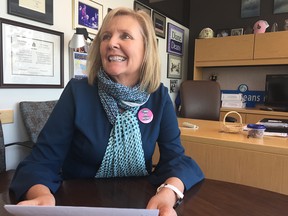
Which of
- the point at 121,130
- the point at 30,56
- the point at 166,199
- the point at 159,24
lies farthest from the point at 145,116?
the point at 159,24

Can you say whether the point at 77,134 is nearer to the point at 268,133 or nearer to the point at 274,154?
the point at 274,154

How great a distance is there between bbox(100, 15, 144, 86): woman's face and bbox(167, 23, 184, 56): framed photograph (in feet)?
10.4

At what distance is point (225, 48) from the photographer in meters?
3.90

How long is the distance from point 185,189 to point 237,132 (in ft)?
3.12

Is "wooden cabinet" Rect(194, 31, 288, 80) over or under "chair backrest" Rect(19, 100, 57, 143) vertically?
over

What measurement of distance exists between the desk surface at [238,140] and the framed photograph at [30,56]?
128 centimetres

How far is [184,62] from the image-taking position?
14.9 feet

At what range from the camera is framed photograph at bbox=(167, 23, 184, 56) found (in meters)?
4.00

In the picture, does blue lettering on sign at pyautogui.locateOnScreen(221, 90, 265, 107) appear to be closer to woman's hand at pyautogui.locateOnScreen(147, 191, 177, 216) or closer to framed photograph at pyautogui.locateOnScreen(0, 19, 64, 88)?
framed photograph at pyautogui.locateOnScreen(0, 19, 64, 88)

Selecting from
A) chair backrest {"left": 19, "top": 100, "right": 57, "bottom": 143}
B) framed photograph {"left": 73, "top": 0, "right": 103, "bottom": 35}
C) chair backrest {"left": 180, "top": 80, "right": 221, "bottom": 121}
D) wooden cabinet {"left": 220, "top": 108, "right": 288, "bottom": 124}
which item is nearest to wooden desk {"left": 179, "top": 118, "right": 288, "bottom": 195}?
chair backrest {"left": 19, "top": 100, "right": 57, "bottom": 143}

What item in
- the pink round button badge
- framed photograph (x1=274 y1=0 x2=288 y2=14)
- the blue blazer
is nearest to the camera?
the blue blazer

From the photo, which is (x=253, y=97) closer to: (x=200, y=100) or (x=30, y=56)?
(x=200, y=100)

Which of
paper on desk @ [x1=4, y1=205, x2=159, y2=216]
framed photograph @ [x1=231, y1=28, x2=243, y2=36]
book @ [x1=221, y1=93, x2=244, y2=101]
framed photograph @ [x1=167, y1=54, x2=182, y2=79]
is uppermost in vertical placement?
framed photograph @ [x1=231, y1=28, x2=243, y2=36]

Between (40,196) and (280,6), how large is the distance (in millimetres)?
4220
